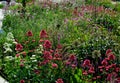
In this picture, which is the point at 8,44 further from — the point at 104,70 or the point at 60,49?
the point at 104,70

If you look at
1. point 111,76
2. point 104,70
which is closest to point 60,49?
point 104,70

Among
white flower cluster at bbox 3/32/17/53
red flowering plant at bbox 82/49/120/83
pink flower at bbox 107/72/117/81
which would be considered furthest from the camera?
white flower cluster at bbox 3/32/17/53

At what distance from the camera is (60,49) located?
7359 millimetres

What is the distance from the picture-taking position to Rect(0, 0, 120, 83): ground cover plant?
662 centimetres

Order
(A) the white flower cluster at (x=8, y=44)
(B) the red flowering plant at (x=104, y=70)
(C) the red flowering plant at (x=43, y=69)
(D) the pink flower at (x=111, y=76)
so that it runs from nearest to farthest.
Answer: (D) the pink flower at (x=111, y=76)
(B) the red flowering plant at (x=104, y=70)
(C) the red flowering plant at (x=43, y=69)
(A) the white flower cluster at (x=8, y=44)

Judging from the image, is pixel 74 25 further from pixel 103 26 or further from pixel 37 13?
pixel 37 13

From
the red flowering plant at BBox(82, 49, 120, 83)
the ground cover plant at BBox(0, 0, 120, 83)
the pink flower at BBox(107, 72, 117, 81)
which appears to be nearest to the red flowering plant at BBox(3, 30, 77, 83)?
the ground cover plant at BBox(0, 0, 120, 83)

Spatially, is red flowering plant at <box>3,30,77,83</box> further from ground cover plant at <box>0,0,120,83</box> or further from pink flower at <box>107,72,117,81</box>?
pink flower at <box>107,72,117,81</box>

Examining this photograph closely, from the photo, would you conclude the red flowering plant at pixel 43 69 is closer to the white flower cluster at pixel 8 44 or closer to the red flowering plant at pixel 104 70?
the red flowering plant at pixel 104 70

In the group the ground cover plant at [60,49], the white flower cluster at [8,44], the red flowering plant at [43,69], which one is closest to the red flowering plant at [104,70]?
the ground cover plant at [60,49]

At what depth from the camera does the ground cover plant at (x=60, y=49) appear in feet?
21.7

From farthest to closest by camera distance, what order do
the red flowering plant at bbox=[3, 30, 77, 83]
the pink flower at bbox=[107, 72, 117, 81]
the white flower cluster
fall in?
1. the white flower cluster
2. the red flowering plant at bbox=[3, 30, 77, 83]
3. the pink flower at bbox=[107, 72, 117, 81]

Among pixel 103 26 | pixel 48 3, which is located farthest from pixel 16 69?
pixel 48 3

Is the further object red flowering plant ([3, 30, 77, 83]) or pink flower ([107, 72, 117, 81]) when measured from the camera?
red flowering plant ([3, 30, 77, 83])
